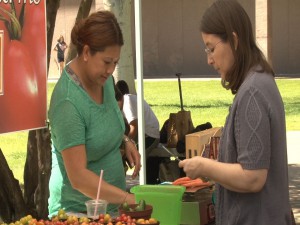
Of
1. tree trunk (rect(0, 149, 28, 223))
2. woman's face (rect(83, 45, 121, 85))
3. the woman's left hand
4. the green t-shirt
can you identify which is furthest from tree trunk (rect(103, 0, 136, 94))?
woman's face (rect(83, 45, 121, 85))

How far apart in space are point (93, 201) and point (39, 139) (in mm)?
2978

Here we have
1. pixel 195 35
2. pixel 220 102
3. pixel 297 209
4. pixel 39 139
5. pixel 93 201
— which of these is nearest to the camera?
pixel 93 201

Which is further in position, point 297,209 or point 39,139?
point 297,209

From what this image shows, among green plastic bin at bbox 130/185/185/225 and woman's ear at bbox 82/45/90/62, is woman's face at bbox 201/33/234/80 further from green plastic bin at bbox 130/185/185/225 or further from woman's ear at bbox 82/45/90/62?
green plastic bin at bbox 130/185/185/225

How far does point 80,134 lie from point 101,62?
329mm

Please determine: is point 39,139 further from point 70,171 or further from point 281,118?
point 281,118

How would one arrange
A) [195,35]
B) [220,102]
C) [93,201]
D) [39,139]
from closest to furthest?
[93,201] → [39,139] → [220,102] → [195,35]

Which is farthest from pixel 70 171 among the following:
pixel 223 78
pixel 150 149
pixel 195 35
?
pixel 195 35

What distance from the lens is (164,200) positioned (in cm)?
354

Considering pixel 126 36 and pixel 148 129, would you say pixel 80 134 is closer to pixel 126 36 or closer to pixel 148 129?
pixel 148 129

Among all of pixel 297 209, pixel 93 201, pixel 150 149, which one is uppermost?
pixel 93 201

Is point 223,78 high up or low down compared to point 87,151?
up

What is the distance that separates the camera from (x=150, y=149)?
8211 millimetres

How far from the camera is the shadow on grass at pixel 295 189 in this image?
815cm
